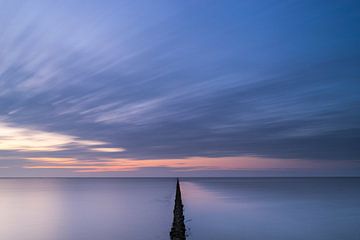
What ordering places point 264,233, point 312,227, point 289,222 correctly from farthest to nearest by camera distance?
point 289,222, point 312,227, point 264,233

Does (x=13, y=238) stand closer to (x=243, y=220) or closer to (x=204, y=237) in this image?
(x=204, y=237)

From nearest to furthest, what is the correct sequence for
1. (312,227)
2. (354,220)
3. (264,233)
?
(264,233) → (312,227) → (354,220)

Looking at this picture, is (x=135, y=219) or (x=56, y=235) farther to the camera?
(x=135, y=219)

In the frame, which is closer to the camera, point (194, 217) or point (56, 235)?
point (56, 235)

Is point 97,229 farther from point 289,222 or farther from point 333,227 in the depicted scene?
point 333,227

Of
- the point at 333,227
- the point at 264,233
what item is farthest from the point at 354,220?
the point at 264,233

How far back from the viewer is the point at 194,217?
121ft

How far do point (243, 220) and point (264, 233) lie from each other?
23.7 feet

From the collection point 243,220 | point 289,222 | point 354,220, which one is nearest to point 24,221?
point 243,220

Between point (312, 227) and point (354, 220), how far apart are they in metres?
7.58

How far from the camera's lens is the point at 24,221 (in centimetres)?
3400

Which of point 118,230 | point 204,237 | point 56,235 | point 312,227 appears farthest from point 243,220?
point 56,235

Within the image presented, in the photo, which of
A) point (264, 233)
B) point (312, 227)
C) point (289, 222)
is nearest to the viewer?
point (264, 233)

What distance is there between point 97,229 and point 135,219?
6912mm
